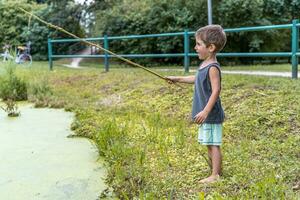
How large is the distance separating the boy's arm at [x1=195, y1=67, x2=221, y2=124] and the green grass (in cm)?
40

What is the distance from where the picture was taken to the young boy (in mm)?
2574

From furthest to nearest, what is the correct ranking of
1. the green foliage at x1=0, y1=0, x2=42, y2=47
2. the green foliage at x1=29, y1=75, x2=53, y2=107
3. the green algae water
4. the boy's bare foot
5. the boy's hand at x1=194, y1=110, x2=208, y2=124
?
the green foliage at x1=0, y1=0, x2=42, y2=47 → the green foliage at x1=29, y1=75, x2=53, y2=107 → the green algae water → the boy's bare foot → the boy's hand at x1=194, y1=110, x2=208, y2=124

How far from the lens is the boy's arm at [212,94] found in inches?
101

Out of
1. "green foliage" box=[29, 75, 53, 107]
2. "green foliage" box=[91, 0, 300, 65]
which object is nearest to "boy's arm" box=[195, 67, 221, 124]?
"green foliage" box=[29, 75, 53, 107]

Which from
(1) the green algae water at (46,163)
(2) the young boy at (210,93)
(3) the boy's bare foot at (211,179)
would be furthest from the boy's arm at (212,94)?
(1) the green algae water at (46,163)

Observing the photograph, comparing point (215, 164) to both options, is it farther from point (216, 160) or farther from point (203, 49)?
point (203, 49)

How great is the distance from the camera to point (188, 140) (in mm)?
3652

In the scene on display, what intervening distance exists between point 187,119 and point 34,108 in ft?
7.84

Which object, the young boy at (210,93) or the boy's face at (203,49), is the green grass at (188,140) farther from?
the boy's face at (203,49)

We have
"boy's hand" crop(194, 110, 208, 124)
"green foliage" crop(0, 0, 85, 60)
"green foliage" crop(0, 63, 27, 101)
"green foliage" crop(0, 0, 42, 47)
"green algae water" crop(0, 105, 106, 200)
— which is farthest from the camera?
"green foliage" crop(0, 0, 42, 47)

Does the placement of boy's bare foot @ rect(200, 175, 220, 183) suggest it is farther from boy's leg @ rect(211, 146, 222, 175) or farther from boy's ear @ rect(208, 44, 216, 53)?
boy's ear @ rect(208, 44, 216, 53)

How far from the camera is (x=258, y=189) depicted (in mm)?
2334

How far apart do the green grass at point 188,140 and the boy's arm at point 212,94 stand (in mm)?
401

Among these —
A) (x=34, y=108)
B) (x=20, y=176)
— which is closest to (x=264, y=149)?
(x=20, y=176)
